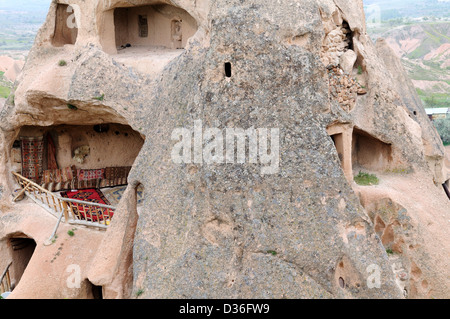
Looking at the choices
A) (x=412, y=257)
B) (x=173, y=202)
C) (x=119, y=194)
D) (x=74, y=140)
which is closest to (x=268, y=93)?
(x=173, y=202)

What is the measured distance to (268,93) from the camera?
641cm

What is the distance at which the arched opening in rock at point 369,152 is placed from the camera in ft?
27.4

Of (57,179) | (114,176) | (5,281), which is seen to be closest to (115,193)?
(114,176)

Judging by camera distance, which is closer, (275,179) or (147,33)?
(275,179)

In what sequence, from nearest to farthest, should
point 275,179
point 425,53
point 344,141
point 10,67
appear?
point 275,179 < point 344,141 < point 10,67 < point 425,53

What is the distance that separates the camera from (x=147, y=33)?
37.1 feet

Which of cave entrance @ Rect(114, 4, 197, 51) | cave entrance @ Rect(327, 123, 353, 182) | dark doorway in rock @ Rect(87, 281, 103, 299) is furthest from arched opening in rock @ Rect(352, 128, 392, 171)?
dark doorway in rock @ Rect(87, 281, 103, 299)

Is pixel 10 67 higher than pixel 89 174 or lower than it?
higher

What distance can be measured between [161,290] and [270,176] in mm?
2226

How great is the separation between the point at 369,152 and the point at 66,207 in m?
5.94

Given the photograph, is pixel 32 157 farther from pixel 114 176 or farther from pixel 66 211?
pixel 66 211

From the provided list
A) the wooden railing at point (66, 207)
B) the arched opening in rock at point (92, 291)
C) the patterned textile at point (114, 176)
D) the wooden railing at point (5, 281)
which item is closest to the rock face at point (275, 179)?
the arched opening in rock at point (92, 291)
